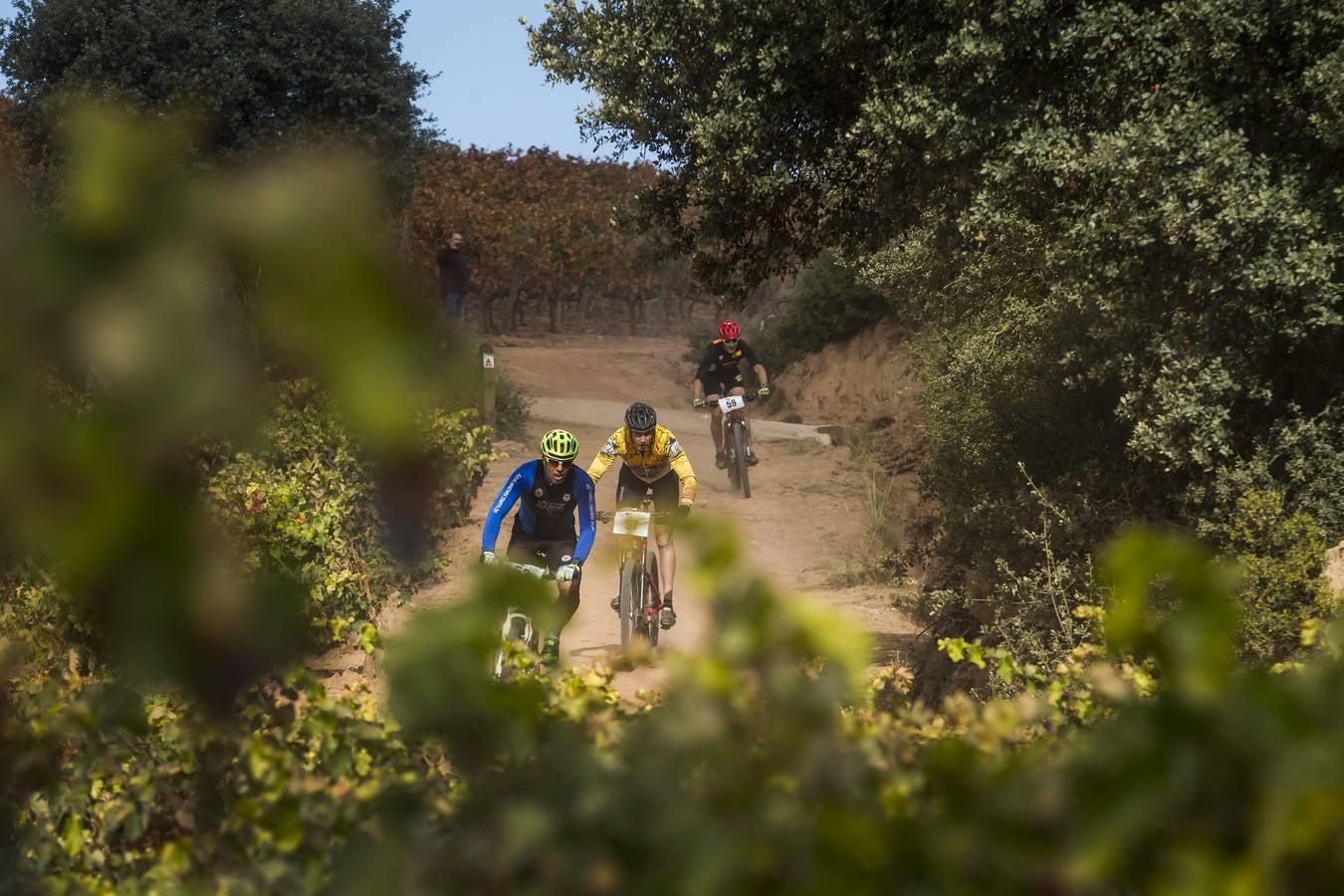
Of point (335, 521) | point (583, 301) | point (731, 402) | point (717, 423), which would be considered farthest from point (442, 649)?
point (583, 301)

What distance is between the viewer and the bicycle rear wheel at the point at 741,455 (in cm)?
1575

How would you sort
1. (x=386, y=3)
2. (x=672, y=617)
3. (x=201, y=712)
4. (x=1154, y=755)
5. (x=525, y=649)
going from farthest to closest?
1. (x=386, y=3)
2. (x=672, y=617)
3. (x=525, y=649)
4. (x=201, y=712)
5. (x=1154, y=755)

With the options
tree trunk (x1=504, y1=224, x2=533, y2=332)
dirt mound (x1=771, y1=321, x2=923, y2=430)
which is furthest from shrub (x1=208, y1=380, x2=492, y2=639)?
tree trunk (x1=504, y1=224, x2=533, y2=332)

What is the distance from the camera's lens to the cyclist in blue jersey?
8.14 m

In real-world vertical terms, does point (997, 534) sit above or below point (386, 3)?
below

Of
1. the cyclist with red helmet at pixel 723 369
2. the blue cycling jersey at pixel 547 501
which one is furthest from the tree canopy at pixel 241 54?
the blue cycling jersey at pixel 547 501

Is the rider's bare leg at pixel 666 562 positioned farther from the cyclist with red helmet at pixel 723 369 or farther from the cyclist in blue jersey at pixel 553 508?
the cyclist with red helmet at pixel 723 369

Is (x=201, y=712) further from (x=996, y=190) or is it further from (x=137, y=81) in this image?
(x=137, y=81)

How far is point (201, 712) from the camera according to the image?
4.05 feet

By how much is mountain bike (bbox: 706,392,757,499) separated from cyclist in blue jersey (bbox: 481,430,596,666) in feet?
22.6

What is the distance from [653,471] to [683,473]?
0.45 metres

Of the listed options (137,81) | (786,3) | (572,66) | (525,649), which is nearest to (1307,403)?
(786,3)

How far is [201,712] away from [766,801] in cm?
50

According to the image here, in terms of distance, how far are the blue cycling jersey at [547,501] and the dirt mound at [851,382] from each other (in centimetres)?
1353
